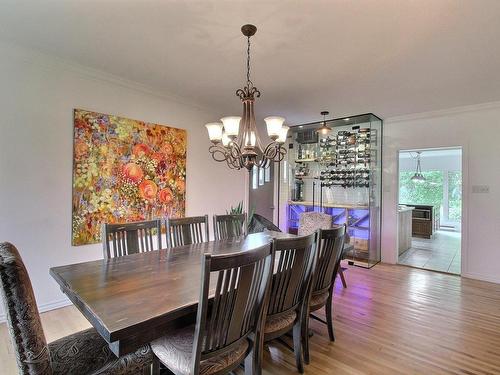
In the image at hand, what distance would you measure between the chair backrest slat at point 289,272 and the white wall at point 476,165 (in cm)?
362

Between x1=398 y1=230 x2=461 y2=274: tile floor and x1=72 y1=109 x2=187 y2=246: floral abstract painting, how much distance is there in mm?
4200

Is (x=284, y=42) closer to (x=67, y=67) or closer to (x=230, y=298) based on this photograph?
(x=230, y=298)

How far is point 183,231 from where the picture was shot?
8.38 ft

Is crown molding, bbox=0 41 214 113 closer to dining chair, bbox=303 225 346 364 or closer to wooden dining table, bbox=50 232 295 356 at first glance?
wooden dining table, bbox=50 232 295 356

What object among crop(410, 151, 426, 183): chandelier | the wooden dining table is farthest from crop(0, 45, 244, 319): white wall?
crop(410, 151, 426, 183): chandelier

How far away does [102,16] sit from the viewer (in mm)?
1970

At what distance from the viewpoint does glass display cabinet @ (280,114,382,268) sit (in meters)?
4.59

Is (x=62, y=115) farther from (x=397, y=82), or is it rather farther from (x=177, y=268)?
(x=397, y=82)

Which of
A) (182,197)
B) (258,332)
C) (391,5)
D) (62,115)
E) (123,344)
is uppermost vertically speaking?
(391,5)

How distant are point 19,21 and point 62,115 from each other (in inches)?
35.7

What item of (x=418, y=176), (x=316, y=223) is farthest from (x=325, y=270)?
(x=418, y=176)

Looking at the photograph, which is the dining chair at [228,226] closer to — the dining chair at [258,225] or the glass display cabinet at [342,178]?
the dining chair at [258,225]

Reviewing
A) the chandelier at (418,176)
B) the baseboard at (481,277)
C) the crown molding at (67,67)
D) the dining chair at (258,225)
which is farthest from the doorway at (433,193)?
the crown molding at (67,67)

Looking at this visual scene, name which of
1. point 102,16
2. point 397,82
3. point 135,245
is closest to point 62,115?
point 102,16
